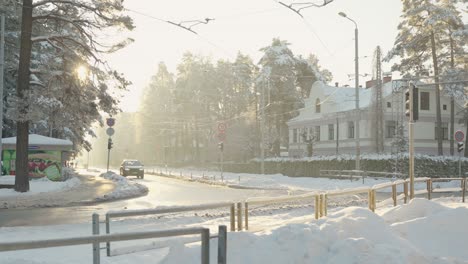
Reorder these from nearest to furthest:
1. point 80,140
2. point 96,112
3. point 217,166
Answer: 1. point 96,112
2. point 80,140
3. point 217,166

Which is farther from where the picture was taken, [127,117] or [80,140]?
[127,117]

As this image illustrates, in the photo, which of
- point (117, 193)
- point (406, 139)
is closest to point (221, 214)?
point (117, 193)

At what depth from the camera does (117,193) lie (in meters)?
23.9

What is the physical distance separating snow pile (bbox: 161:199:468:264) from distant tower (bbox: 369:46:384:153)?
35091 millimetres

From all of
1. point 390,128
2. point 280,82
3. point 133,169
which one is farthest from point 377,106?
point 280,82

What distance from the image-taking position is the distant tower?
42938mm

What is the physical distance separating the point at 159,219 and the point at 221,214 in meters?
2.09

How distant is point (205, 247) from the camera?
5.00 m

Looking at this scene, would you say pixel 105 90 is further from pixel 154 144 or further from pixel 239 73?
pixel 154 144

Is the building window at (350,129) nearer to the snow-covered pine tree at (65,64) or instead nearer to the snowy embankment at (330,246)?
the snow-covered pine tree at (65,64)

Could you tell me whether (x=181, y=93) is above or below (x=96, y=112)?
above

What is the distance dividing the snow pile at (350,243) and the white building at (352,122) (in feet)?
121

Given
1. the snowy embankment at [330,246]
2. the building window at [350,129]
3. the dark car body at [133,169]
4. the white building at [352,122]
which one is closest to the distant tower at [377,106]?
the white building at [352,122]

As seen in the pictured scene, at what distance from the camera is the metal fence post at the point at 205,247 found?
497 cm
